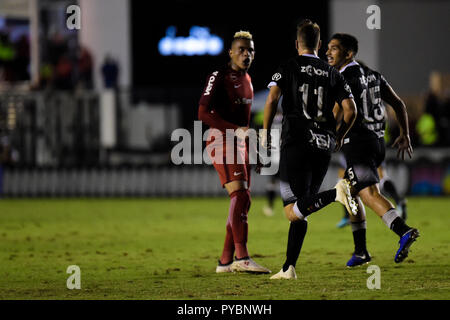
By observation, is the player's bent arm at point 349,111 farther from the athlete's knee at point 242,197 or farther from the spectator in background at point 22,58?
the spectator in background at point 22,58

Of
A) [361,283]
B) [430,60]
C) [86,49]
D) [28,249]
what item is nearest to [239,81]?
[361,283]

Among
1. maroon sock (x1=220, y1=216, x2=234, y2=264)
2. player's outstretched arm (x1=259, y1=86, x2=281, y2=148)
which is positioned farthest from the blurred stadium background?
player's outstretched arm (x1=259, y1=86, x2=281, y2=148)

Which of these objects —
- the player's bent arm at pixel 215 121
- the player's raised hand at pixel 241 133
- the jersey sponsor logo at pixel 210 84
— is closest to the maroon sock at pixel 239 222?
the player's raised hand at pixel 241 133

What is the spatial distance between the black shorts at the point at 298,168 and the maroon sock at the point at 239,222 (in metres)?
0.75

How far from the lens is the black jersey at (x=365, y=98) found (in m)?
9.33

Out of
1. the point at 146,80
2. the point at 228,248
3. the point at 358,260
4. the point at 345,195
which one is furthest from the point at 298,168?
the point at 146,80

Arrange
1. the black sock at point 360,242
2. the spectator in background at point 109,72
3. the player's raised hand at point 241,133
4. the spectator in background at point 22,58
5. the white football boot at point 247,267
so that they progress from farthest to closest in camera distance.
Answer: the spectator in background at point 22,58 < the spectator in background at point 109,72 < the black sock at point 360,242 < the player's raised hand at point 241,133 < the white football boot at point 247,267

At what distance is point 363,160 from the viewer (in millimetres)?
9344

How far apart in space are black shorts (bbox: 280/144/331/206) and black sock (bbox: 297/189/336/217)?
20cm

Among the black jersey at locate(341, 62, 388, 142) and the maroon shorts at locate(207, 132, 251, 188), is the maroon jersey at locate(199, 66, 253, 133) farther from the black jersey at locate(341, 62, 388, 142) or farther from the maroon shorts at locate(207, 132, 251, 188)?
the black jersey at locate(341, 62, 388, 142)

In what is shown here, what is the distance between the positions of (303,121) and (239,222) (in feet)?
4.43

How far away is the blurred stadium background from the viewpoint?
2117cm

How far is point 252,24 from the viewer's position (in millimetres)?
29234
